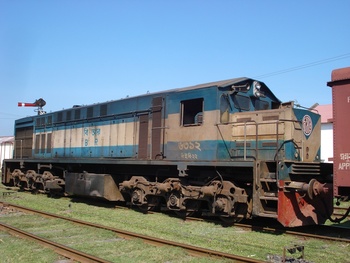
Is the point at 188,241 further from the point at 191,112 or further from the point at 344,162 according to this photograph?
the point at 191,112

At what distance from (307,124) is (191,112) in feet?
10.3

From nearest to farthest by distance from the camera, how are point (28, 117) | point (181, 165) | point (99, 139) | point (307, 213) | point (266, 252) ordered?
point (266, 252), point (307, 213), point (181, 165), point (99, 139), point (28, 117)

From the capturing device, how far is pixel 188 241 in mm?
7719

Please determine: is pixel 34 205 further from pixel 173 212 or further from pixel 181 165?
pixel 181 165

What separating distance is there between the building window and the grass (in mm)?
2791

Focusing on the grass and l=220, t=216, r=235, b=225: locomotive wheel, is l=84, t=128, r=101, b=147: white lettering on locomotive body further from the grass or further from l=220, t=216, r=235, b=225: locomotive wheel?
l=220, t=216, r=235, b=225: locomotive wheel

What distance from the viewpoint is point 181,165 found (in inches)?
395

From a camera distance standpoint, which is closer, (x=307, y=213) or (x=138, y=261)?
(x=138, y=261)

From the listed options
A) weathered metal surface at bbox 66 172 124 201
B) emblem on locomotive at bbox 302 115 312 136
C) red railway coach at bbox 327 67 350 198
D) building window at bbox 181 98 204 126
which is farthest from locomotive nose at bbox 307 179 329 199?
weathered metal surface at bbox 66 172 124 201

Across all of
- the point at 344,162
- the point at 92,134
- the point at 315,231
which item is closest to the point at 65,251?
the point at 344,162

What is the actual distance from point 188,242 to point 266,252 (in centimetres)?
164

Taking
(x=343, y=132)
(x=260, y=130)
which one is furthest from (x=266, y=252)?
(x=260, y=130)

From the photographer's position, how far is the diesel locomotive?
8.68 meters

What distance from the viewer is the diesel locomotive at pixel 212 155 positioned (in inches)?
342
